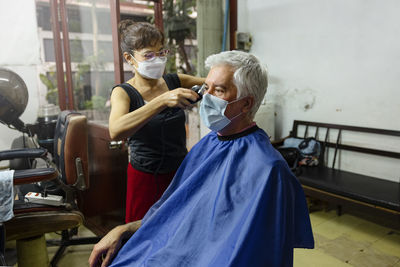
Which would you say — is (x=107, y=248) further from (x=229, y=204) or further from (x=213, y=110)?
(x=213, y=110)

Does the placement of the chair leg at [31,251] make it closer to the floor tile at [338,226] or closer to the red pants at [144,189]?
the red pants at [144,189]

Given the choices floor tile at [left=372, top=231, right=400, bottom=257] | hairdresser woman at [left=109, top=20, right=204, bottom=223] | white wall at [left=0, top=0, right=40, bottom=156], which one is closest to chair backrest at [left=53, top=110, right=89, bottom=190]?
hairdresser woman at [left=109, top=20, right=204, bottom=223]

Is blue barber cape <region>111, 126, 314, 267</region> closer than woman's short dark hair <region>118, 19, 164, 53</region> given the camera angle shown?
Yes

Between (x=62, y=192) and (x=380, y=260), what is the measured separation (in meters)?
2.31

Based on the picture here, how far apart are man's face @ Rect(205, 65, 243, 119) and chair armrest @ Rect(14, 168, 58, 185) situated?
1045 millimetres

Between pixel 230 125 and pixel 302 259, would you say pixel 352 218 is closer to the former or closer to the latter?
pixel 302 259

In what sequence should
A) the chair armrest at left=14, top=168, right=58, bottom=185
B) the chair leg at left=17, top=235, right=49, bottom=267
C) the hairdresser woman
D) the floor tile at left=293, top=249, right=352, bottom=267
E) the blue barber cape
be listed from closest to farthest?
1. the blue barber cape
2. the hairdresser woman
3. the chair armrest at left=14, top=168, right=58, bottom=185
4. the chair leg at left=17, top=235, right=49, bottom=267
5. the floor tile at left=293, top=249, right=352, bottom=267

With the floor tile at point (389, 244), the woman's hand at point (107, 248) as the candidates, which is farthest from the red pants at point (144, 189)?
the floor tile at point (389, 244)

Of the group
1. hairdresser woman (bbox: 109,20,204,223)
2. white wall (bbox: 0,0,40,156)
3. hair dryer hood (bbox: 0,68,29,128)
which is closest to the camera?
hairdresser woman (bbox: 109,20,204,223)

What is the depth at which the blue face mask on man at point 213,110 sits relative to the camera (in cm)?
120

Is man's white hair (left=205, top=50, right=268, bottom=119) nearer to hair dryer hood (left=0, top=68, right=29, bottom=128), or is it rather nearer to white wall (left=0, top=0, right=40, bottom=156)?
hair dryer hood (left=0, top=68, right=29, bottom=128)

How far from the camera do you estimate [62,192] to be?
2104 mm

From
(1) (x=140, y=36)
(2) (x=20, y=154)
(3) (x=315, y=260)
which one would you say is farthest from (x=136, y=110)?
(3) (x=315, y=260)

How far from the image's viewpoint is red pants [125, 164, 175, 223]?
1.51 meters
